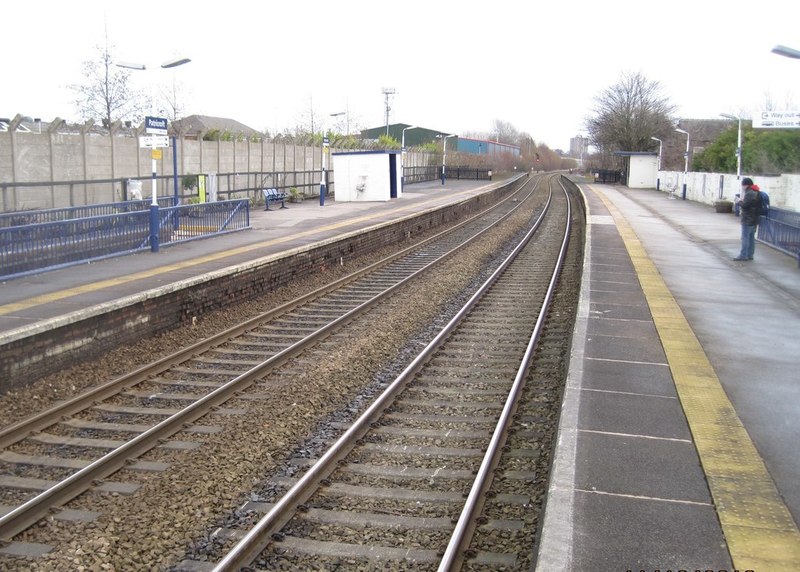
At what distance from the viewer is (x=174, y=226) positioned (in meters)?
18.9

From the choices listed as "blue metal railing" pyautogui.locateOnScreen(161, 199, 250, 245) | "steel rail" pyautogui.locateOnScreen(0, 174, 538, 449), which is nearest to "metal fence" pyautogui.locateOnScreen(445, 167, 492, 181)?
"blue metal railing" pyautogui.locateOnScreen(161, 199, 250, 245)

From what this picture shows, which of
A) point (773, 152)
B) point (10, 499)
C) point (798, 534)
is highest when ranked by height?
point (773, 152)

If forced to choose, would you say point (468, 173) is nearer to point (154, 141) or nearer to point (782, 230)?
point (782, 230)

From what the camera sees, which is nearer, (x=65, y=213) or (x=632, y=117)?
(x=65, y=213)

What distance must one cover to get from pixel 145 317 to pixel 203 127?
88.1 ft

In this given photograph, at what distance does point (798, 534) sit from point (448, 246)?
19.4 meters

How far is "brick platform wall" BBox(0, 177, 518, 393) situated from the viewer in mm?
8984

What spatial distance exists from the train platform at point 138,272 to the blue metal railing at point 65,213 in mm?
1588

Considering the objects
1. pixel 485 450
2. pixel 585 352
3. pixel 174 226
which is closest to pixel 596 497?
pixel 485 450

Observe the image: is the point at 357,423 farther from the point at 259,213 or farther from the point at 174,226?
the point at 259,213

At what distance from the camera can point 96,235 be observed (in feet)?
51.4

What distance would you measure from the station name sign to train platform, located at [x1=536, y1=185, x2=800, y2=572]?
32.3 feet

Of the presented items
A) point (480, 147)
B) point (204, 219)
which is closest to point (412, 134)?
point (480, 147)

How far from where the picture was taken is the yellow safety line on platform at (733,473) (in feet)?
14.8
